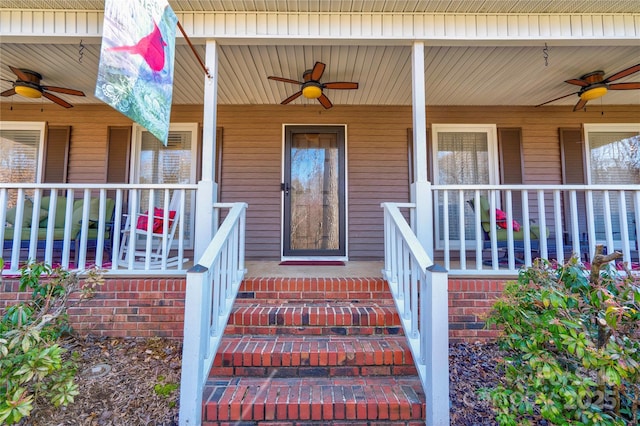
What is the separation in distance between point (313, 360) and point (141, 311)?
1685mm

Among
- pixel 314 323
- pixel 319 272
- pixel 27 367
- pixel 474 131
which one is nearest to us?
pixel 27 367

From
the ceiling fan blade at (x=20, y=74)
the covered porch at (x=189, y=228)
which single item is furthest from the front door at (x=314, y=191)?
the ceiling fan blade at (x=20, y=74)

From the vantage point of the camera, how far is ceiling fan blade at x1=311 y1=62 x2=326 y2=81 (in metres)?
3.39

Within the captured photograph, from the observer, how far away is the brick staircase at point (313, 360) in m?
1.81

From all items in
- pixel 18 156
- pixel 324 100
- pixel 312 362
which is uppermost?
pixel 324 100

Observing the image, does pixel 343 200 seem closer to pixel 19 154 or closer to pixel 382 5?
pixel 382 5

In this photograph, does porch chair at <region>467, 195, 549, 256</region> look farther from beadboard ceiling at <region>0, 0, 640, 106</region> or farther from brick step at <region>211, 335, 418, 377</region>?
brick step at <region>211, 335, 418, 377</region>

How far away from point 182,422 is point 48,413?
88 centimetres

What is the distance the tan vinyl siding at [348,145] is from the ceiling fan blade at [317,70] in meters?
1.06

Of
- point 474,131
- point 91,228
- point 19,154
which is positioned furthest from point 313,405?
point 19,154

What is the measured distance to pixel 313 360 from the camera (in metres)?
2.15

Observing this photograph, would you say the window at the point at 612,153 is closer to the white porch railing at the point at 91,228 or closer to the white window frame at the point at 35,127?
the white porch railing at the point at 91,228

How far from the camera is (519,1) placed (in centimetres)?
280

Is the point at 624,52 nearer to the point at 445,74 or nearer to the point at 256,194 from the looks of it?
the point at 445,74
